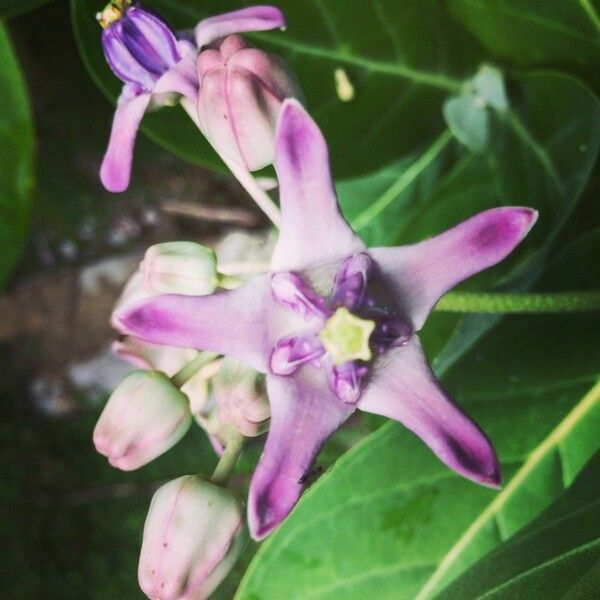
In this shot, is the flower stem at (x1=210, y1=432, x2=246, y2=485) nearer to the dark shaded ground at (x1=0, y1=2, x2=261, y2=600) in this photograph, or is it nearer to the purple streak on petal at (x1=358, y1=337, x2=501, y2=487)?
the purple streak on petal at (x1=358, y1=337, x2=501, y2=487)

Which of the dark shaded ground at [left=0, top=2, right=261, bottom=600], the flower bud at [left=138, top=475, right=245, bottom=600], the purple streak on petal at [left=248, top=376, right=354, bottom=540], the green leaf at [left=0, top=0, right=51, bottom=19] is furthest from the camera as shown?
the dark shaded ground at [left=0, top=2, right=261, bottom=600]

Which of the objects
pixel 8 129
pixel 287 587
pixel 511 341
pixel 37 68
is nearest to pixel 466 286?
pixel 511 341

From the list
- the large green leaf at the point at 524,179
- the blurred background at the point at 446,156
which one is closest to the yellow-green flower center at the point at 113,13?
the blurred background at the point at 446,156

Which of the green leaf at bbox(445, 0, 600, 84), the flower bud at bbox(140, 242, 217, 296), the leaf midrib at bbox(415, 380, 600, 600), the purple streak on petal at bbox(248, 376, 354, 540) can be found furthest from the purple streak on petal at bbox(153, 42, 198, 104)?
the leaf midrib at bbox(415, 380, 600, 600)

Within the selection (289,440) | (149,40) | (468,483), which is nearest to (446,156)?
(468,483)

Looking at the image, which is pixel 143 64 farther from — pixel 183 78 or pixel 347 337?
pixel 347 337
